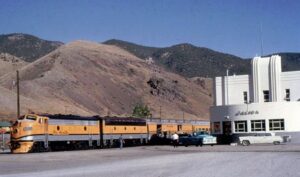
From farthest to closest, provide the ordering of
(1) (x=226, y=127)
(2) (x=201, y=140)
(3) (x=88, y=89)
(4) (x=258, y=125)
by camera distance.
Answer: (3) (x=88, y=89)
(1) (x=226, y=127)
(4) (x=258, y=125)
(2) (x=201, y=140)

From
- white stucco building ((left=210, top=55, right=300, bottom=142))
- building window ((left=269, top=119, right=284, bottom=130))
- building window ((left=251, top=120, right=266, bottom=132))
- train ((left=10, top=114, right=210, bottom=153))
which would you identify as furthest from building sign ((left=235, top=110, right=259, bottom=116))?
train ((left=10, top=114, right=210, bottom=153))

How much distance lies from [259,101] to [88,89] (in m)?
100

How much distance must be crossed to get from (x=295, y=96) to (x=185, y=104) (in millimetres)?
126256

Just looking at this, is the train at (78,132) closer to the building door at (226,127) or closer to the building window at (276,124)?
the building door at (226,127)

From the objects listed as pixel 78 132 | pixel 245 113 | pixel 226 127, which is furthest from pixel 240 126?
pixel 78 132

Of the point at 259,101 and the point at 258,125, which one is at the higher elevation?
the point at 259,101

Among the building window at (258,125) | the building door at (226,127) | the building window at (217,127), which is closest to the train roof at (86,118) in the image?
the building window at (217,127)

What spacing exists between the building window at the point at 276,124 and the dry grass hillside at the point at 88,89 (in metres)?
60.3

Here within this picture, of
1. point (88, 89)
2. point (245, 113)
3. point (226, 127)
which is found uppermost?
point (88, 89)

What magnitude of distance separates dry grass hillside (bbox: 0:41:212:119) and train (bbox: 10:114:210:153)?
43.3 m

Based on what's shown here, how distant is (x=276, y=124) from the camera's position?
65062mm

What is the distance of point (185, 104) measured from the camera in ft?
638

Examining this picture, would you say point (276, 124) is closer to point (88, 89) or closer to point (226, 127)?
point (226, 127)

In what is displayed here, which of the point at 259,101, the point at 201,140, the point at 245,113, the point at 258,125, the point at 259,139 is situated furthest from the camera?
the point at 259,101
